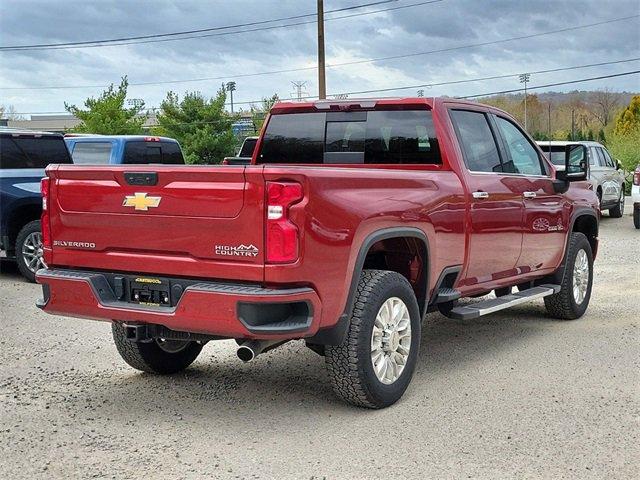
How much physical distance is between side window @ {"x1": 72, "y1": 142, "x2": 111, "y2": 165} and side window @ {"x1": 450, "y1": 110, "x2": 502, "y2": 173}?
771cm

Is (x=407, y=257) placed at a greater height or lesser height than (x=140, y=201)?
lesser

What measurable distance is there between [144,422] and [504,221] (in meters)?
3.31

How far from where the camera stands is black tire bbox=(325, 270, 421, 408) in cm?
512

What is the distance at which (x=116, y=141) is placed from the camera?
513 inches

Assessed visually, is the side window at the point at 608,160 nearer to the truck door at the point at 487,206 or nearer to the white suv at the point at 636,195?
the white suv at the point at 636,195

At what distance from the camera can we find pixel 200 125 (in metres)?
44.9

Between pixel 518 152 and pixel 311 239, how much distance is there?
3.42 metres

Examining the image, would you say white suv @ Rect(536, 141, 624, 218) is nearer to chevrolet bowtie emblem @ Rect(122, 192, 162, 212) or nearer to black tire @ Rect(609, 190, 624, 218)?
black tire @ Rect(609, 190, 624, 218)

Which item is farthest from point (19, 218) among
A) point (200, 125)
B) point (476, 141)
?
point (200, 125)

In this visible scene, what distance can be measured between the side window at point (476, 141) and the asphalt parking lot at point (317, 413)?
61.3 inches

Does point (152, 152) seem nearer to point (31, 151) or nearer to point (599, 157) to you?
point (31, 151)

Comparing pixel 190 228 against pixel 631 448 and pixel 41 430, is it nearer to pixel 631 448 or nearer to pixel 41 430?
pixel 41 430

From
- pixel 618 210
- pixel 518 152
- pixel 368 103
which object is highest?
pixel 368 103

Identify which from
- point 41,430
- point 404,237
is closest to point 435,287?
point 404,237
